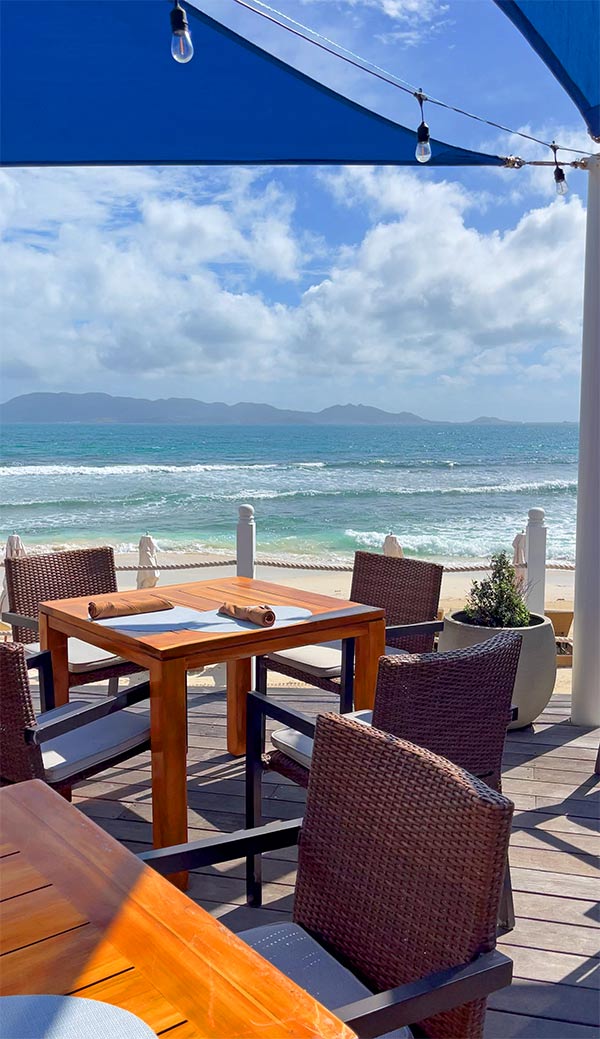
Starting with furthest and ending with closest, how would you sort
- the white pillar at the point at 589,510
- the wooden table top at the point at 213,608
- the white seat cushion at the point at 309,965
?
the white pillar at the point at 589,510 < the wooden table top at the point at 213,608 < the white seat cushion at the point at 309,965

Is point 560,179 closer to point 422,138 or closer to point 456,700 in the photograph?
point 422,138

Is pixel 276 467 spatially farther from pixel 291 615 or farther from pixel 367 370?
pixel 291 615

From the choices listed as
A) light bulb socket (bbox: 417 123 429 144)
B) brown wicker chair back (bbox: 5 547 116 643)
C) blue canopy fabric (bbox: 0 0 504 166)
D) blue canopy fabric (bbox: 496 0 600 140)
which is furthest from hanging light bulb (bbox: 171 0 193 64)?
brown wicker chair back (bbox: 5 547 116 643)

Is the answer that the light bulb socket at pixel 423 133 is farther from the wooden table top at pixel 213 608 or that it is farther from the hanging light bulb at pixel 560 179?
the wooden table top at pixel 213 608

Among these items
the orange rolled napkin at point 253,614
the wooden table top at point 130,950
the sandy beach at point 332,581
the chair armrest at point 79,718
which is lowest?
the sandy beach at point 332,581

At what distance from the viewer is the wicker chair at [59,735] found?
219cm

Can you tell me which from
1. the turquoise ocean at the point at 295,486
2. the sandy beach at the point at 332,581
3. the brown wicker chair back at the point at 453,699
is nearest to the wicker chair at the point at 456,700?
the brown wicker chair back at the point at 453,699

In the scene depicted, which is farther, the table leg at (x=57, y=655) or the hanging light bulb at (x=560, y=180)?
the hanging light bulb at (x=560, y=180)

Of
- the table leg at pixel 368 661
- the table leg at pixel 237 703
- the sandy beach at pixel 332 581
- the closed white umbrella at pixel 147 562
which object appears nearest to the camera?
the table leg at pixel 368 661

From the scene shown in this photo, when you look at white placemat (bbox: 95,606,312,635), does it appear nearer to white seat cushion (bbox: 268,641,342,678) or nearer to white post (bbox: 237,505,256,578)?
white seat cushion (bbox: 268,641,342,678)

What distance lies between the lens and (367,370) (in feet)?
110

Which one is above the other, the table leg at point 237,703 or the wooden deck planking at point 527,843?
the table leg at point 237,703

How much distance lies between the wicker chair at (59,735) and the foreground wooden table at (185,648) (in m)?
0.09

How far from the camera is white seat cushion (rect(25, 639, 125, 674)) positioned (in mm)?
3350
